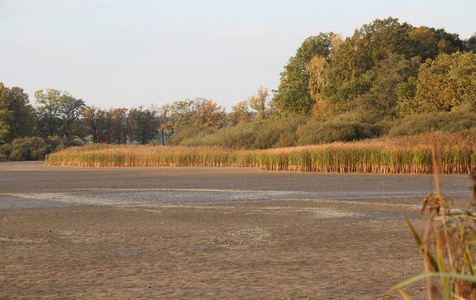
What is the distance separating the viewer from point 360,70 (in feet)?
182

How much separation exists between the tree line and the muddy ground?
29.0 m

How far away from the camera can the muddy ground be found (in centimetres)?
517

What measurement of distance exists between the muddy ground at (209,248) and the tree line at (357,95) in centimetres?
2896

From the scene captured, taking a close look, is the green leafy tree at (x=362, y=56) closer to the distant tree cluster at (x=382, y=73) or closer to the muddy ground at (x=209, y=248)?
the distant tree cluster at (x=382, y=73)

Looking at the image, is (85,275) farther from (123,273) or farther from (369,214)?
(369,214)

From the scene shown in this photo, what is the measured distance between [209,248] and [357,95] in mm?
49457

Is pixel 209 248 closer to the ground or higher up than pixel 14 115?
closer to the ground

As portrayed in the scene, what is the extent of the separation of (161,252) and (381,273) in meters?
2.70

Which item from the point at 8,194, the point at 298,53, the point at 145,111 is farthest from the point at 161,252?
the point at 145,111

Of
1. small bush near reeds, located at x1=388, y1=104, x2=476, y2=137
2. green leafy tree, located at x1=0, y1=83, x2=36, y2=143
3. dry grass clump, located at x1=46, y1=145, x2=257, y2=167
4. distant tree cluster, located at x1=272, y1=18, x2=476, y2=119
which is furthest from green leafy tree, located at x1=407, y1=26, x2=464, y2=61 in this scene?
green leafy tree, located at x1=0, y1=83, x2=36, y2=143

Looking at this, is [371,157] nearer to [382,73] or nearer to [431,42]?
[382,73]

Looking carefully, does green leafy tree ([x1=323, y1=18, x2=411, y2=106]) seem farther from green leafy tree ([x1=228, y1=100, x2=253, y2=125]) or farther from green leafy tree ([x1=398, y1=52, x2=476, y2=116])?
green leafy tree ([x1=228, y1=100, x2=253, y2=125])

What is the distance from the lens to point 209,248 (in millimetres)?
7215

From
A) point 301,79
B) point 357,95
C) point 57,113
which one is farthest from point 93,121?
point 357,95
